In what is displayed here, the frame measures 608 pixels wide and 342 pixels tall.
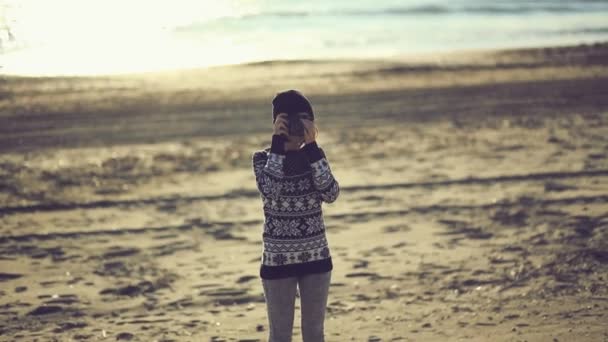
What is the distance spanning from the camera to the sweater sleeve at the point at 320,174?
3.75 meters

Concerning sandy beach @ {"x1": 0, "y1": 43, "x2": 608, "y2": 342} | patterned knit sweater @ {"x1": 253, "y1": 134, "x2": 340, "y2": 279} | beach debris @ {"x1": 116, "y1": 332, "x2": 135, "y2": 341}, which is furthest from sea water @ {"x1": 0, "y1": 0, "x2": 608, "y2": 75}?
patterned knit sweater @ {"x1": 253, "y1": 134, "x2": 340, "y2": 279}

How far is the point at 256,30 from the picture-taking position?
85.0 ft

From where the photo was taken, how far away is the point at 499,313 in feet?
19.5

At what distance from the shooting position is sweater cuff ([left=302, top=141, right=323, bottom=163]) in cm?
378

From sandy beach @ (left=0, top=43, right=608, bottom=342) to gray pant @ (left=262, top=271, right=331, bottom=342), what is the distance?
5.64 feet

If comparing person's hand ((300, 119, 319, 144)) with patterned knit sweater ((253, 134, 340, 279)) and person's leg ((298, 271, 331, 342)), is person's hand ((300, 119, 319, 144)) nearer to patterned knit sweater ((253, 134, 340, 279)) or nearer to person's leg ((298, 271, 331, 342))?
patterned knit sweater ((253, 134, 340, 279))

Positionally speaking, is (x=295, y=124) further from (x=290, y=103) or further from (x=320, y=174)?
(x=320, y=174)

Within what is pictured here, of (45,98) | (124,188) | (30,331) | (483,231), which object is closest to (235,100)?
(45,98)

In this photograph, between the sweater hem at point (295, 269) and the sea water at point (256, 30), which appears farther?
the sea water at point (256, 30)

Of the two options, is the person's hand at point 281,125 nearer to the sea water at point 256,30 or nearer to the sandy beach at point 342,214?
the sandy beach at point 342,214

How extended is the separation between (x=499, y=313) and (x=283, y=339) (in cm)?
241

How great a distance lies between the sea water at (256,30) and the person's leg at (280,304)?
440 centimetres

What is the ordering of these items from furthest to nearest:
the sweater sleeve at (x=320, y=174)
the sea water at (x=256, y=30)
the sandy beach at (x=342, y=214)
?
1. the sea water at (x=256, y=30)
2. the sandy beach at (x=342, y=214)
3. the sweater sleeve at (x=320, y=174)

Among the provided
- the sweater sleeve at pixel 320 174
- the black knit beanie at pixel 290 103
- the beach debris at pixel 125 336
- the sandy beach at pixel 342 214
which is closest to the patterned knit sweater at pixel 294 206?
the sweater sleeve at pixel 320 174
